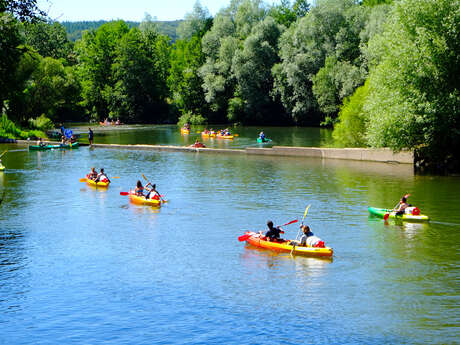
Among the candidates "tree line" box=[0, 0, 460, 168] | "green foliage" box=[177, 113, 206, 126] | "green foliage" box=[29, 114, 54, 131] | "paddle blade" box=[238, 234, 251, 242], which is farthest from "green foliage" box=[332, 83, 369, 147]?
"green foliage" box=[177, 113, 206, 126]

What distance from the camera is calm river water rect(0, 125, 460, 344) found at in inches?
736

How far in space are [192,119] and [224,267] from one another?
9080cm

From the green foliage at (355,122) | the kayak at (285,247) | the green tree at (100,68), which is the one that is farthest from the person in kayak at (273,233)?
the green tree at (100,68)

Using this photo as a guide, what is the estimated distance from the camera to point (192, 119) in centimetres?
11406

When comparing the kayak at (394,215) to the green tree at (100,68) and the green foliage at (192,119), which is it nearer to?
the green foliage at (192,119)

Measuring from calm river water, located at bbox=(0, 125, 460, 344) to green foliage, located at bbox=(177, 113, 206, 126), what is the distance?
6954 cm

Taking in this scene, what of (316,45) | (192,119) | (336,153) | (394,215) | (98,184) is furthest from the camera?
(192,119)

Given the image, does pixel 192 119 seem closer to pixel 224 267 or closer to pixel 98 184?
pixel 98 184

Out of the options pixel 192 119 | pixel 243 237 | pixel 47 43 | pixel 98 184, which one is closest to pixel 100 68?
pixel 47 43

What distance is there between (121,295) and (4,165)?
127 ft

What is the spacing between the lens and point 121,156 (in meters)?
63.5

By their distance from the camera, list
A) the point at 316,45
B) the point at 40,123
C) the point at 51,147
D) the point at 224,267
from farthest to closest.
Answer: the point at 316,45 < the point at 40,123 < the point at 51,147 < the point at 224,267

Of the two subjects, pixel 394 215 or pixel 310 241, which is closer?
pixel 310 241

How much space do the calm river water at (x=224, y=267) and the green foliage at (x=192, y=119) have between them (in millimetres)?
69542
